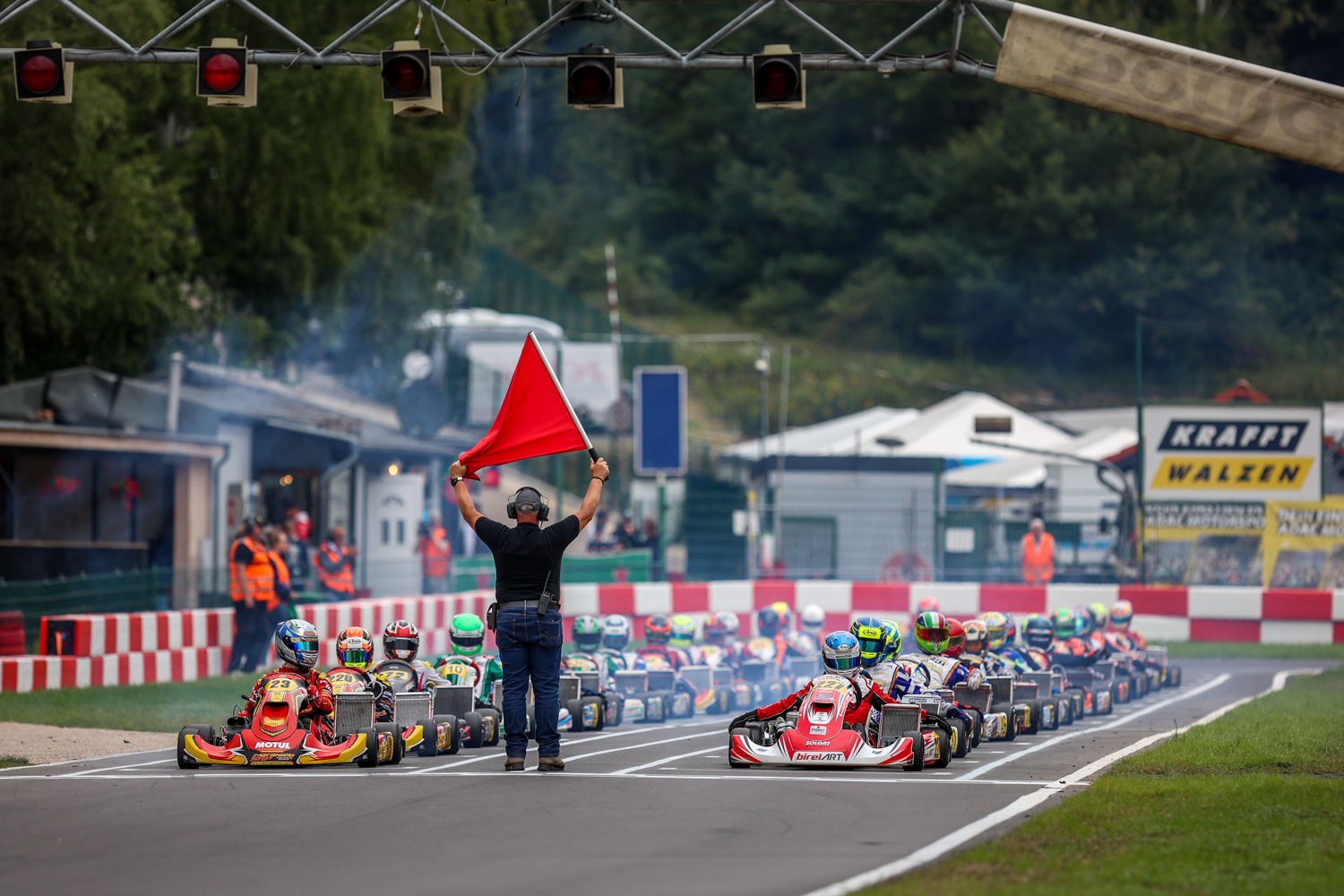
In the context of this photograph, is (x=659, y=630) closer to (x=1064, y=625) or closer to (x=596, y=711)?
(x=596, y=711)

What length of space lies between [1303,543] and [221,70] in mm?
18878

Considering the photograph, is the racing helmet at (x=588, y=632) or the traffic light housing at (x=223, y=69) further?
the racing helmet at (x=588, y=632)

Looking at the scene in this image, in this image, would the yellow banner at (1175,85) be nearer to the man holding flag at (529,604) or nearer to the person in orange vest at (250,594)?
the man holding flag at (529,604)

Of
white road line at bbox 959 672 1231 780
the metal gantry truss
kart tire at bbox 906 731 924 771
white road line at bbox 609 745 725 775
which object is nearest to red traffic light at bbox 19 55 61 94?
the metal gantry truss

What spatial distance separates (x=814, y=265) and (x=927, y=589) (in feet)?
142

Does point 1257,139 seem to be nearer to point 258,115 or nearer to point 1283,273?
point 258,115

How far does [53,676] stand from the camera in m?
18.2

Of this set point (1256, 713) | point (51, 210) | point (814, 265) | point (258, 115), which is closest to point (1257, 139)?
point (1256, 713)

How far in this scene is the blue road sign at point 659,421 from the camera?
2667 cm

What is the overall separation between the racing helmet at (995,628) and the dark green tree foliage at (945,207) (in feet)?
132

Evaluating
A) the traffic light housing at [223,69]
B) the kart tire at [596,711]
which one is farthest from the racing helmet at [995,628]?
the traffic light housing at [223,69]

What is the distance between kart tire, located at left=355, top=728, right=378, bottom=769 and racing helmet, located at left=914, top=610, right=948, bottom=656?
4249 millimetres

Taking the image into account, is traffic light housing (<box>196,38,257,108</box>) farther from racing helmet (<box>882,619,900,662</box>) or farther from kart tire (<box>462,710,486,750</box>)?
racing helmet (<box>882,619,900,662</box>)

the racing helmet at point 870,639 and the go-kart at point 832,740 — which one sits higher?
the racing helmet at point 870,639
